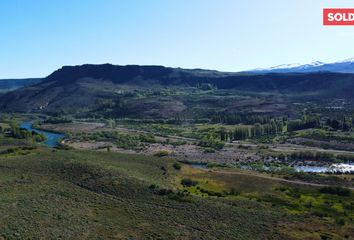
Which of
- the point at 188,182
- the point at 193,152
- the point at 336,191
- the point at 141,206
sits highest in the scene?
the point at 141,206

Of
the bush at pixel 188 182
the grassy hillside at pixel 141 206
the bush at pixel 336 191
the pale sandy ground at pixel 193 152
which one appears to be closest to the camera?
the grassy hillside at pixel 141 206

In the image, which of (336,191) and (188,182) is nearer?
(336,191)

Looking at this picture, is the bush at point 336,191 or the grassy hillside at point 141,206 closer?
the grassy hillside at point 141,206

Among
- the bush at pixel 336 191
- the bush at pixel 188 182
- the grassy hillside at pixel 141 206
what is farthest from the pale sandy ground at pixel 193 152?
the bush at pixel 336 191

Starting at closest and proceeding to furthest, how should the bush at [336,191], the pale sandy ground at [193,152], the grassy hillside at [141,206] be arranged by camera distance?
the grassy hillside at [141,206]
the bush at [336,191]
the pale sandy ground at [193,152]

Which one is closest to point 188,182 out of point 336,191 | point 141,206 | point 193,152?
point 141,206

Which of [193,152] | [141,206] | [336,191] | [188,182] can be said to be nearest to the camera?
[141,206]

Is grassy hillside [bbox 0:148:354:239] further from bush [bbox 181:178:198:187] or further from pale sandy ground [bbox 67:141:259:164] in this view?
pale sandy ground [bbox 67:141:259:164]

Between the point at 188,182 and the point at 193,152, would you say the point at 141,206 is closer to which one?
the point at 188,182

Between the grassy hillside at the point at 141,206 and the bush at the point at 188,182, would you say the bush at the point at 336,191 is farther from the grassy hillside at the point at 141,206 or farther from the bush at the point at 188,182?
the bush at the point at 188,182

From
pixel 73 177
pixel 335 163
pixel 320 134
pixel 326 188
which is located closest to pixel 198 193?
pixel 73 177

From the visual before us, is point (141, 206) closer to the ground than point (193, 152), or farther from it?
farther from it
